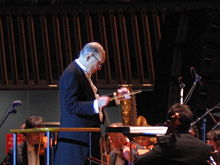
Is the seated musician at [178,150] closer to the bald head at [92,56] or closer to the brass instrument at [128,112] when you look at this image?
the bald head at [92,56]

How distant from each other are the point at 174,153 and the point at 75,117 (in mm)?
699

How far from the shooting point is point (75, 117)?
13.6ft

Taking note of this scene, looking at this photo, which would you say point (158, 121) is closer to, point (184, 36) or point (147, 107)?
point (147, 107)

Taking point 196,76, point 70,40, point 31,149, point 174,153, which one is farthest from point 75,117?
point 70,40

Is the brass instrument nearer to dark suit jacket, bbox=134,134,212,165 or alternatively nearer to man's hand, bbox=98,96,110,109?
dark suit jacket, bbox=134,134,212,165

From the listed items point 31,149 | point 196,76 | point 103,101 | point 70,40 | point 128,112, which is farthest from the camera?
point 70,40

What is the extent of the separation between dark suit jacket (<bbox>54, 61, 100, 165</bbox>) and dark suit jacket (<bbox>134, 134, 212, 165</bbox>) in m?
0.37

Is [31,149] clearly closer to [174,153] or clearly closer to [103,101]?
[103,101]

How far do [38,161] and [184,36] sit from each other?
305cm

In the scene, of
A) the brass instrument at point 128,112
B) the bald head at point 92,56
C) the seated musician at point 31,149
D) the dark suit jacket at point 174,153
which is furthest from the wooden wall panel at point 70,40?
the dark suit jacket at point 174,153

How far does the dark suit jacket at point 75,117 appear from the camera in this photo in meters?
4.08

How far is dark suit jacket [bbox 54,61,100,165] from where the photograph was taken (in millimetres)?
4078

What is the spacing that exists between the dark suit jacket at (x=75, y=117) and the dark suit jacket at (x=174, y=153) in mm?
375

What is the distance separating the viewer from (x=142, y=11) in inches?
325
